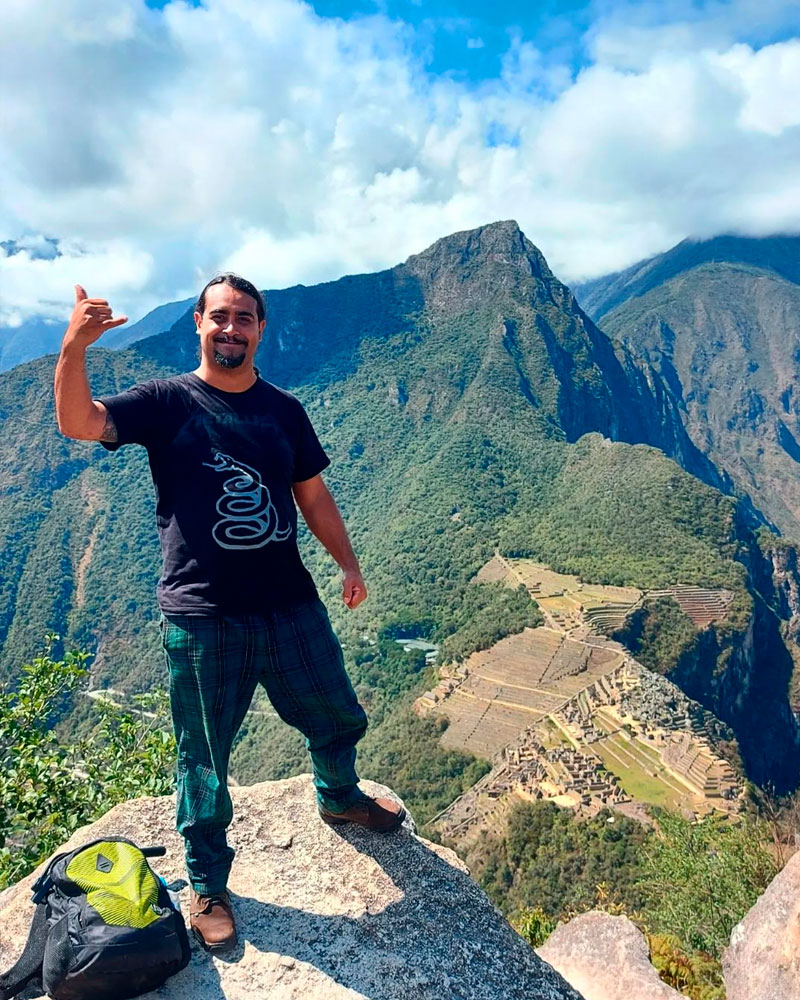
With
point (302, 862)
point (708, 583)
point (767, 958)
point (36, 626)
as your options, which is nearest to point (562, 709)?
point (708, 583)

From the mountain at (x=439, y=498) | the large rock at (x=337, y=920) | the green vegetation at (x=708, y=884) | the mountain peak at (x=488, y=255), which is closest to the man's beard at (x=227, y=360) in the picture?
the large rock at (x=337, y=920)

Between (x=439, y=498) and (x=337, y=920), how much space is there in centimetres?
7708

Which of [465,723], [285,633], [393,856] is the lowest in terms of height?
[465,723]

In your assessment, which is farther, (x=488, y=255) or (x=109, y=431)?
(x=488, y=255)

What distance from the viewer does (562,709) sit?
3562 cm

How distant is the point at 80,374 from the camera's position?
243 centimetres

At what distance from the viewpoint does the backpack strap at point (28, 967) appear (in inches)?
86.7

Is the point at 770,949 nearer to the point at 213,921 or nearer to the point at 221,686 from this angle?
the point at 213,921

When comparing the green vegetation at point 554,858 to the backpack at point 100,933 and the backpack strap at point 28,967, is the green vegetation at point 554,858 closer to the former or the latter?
the backpack at point 100,933

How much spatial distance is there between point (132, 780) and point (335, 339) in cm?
13516

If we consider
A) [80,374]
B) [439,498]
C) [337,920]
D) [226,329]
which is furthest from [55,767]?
[439,498]

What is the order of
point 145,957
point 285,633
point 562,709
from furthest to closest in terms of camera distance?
1. point 562,709
2. point 285,633
3. point 145,957

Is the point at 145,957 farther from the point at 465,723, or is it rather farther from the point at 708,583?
the point at 708,583

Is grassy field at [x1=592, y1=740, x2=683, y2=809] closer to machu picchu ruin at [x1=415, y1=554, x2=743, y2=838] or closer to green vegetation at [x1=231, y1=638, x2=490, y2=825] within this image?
machu picchu ruin at [x1=415, y1=554, x2=743, y2=838]
